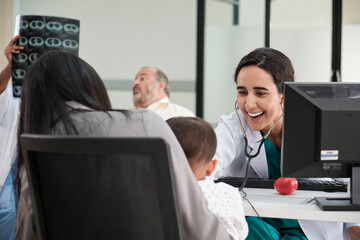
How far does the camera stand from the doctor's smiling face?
2207mm

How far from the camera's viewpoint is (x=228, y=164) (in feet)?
7.27

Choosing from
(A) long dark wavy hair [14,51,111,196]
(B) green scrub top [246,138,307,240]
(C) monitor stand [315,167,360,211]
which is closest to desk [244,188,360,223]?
(C) monitor stand [315,167,360,211]

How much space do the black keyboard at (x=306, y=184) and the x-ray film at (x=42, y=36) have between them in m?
0.85

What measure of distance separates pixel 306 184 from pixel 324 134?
369mm

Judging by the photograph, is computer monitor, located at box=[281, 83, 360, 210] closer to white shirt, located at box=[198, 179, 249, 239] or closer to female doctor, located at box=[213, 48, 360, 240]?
white shirt, located at box=[198, 179, 249, 239]

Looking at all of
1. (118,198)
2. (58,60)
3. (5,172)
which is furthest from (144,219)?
(5,172)

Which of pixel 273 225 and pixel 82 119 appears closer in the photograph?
pixel 82 119

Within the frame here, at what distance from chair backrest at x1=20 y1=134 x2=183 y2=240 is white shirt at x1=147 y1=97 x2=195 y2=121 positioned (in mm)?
3029

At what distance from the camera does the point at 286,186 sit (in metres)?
1.83

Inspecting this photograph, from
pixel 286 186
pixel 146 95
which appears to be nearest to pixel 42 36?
pixel 286 186

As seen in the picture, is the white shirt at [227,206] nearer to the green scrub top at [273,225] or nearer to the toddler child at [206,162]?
the toddler child at [206,162]

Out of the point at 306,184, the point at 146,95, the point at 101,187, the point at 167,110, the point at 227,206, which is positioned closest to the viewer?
the point at 101,187

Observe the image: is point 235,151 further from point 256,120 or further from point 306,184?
point 306,184

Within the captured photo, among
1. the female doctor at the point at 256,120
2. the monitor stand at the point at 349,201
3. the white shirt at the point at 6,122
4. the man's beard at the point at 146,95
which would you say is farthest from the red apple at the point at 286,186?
the man's beard at the point at 146,95
